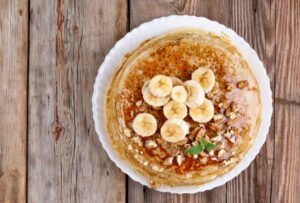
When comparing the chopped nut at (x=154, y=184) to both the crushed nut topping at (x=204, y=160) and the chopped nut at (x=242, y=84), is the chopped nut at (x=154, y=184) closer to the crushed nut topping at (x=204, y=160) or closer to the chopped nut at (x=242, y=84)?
the crushed nut topping at (x=204, y=160)

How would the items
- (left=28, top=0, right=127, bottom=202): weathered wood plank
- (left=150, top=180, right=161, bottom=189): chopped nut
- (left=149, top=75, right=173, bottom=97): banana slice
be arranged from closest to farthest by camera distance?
(left=149, top=75, right=173, bottom=97): banana slice
(left=150, top=180, right=161, bottom=189): chopped nut
(left=28, top=0, right=127, bottom=202): weathered wood plank

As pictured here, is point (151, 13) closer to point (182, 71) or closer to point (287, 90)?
point (182, 71)

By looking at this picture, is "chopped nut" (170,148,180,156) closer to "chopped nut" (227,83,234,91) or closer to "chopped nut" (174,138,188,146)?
"chopped nut" (174,138,188,146)

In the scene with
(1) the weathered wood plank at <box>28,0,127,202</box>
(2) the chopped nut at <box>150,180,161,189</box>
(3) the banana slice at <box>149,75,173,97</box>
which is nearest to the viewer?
(3) the banana slice at <box>149,75,173,97</box>

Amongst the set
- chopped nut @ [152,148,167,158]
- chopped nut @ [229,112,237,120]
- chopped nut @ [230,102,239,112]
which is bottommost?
chopped nut @ [152,148,167,158]

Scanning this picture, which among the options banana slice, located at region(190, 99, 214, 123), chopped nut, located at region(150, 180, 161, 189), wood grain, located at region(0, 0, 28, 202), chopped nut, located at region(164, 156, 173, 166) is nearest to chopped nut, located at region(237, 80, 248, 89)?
banana slice, located at region(190, 99, 214, 123)

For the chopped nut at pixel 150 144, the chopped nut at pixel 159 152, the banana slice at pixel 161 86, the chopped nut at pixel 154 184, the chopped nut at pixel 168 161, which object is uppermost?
the banana slice at pixel 161 86

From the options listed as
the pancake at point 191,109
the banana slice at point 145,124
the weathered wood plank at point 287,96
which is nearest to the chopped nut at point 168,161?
the pancake at point 191,109
